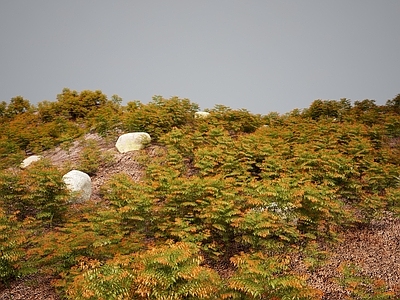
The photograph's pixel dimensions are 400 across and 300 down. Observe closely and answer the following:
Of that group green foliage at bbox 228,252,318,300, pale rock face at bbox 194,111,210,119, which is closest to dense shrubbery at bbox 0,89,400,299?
green foliage at bbox 228,252,318,300

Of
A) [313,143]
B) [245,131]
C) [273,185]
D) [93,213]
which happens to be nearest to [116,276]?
[93,213]

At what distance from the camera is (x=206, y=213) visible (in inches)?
329

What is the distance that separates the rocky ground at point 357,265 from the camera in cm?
750

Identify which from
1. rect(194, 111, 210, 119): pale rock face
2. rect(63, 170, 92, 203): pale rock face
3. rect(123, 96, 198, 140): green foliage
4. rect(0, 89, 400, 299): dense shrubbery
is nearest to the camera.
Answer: rect(0, 89, 400, 299): dense shrubbery

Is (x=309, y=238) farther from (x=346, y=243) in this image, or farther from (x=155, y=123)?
(x=155, y=123)

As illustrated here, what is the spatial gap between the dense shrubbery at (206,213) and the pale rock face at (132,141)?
635 mm

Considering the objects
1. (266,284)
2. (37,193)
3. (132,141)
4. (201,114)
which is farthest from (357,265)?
(201,114)

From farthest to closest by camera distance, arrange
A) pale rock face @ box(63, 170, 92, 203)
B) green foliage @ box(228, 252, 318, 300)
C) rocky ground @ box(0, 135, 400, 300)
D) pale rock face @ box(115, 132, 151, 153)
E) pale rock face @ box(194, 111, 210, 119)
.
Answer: pale rock face @ box(194, 111, 210, 119), pale rock face @ box(115, 132, 151, 153), pale rock face @ box(63, 170, 92, 203), rocky ground @ box(0, 135, 400, 300), green foliage @ box(228, 252, 318, 300)

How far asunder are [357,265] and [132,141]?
34.2 ft

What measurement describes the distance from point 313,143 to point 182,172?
5.24 m

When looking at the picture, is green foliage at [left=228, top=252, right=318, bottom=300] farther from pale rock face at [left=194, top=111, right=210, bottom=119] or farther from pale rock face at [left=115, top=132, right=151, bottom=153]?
pale rock face at [left=194, top=111, right=210, bottom=119]

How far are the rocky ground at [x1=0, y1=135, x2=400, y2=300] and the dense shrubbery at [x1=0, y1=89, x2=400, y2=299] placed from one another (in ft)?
1.10

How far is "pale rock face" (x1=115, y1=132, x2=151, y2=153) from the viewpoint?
14.9 m

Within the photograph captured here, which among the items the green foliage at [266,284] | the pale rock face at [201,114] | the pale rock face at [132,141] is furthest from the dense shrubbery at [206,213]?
the pale rock face at [201,114]
